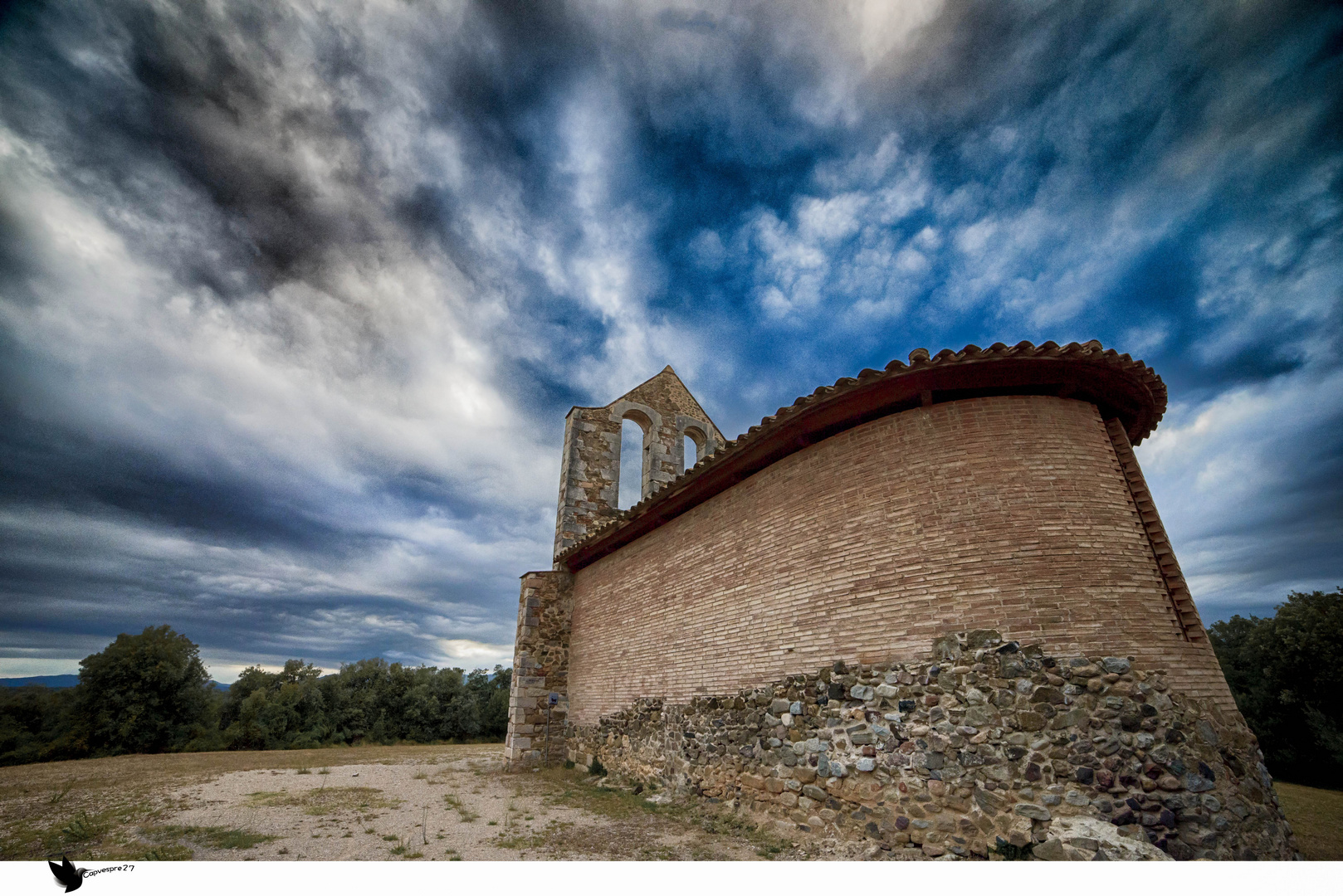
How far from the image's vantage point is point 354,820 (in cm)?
631

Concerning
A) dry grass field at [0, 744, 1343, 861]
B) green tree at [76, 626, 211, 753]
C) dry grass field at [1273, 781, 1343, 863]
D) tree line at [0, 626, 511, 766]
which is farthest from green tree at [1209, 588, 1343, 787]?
green tree at [76, 626, 211, 753]

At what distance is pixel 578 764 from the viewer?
1066 centimetres

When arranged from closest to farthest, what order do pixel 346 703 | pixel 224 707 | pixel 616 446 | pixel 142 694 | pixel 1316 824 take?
pixel 1316 824 < pixel 616 446 < pixel 142 694 < pixel 224 707 < pixel 346 703

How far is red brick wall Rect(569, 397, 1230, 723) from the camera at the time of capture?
4.54m

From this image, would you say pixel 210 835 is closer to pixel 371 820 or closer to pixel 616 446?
pixel 371 820

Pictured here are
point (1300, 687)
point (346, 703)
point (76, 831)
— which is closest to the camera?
point (76, 831)

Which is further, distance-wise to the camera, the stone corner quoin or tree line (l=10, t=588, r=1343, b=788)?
tree line (l=10, t=588, r=1343, b=788)

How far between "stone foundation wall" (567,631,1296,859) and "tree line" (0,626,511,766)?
23.0 m

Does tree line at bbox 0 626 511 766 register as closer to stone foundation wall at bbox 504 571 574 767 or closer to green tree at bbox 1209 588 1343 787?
stone foundation wall at bbox 504 571 574 767

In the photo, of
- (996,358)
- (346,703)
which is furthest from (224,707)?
(996,358)

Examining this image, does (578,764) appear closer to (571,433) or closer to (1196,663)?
(571,433)

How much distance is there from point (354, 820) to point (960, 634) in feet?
24.3

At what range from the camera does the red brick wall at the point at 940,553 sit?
4.54m

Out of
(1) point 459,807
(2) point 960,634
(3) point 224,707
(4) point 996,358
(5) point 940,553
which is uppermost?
(4) point 996,358
